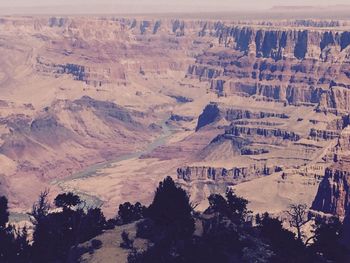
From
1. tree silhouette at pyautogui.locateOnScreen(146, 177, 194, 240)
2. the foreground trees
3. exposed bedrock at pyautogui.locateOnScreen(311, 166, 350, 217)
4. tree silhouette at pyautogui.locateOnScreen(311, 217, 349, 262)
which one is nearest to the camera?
tree silhouette at pyautogui.locateOnScreen(146, 177, 194, 240)

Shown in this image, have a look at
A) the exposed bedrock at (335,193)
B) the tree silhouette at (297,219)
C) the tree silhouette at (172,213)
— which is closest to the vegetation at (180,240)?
the tree silhouette at (172,213)

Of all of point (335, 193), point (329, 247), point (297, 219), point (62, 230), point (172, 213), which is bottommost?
point (335, 193)

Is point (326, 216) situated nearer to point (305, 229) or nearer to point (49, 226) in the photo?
point (305, 229)

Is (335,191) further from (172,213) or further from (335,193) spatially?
(172,213)

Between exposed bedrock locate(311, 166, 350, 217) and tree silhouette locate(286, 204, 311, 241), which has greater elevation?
tree silhouette locate(286, 204, 311, 241)

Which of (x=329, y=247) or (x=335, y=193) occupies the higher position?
(x=329, y=247)

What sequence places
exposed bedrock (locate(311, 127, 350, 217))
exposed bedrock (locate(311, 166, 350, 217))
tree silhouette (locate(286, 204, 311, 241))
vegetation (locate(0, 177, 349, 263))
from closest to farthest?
1. vegetation (locate(0, 177, 349, 263))
2. tree silhouette (locate(286, 204, 311, 241))
3. exposed bedrock (locate(311, 166, 350, 217))
4. exposed bedrock (locate(311, 127, 350, 217))

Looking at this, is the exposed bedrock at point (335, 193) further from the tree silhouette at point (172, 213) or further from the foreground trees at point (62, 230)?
the tree silhouette at point (172, 213)

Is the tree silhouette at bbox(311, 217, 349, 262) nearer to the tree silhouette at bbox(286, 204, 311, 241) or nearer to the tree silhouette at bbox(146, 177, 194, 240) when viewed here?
the tree silhouette at bbox(286, 204, 311, 241)

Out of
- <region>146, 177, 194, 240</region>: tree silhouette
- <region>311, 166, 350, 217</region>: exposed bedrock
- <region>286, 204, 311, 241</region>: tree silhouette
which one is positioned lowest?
<region>311, 166, 350, 217</region>: exposed bedrock

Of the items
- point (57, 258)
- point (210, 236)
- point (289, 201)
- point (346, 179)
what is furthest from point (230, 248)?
point (289, 201)

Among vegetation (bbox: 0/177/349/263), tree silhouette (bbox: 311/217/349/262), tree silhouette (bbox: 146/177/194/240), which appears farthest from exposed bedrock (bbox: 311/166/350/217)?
tree silhouette (bbox: 146/177/194/240)

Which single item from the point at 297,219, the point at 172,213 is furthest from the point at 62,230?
the point at 297,219
